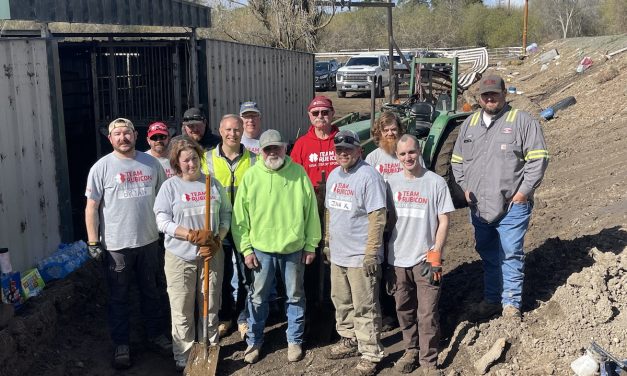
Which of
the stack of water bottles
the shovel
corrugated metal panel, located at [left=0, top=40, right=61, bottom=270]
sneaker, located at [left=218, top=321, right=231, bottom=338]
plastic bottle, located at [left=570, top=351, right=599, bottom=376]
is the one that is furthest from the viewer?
the stack of water bottles

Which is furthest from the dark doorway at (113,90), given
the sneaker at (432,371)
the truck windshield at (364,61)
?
the truck windshield at (364,61)

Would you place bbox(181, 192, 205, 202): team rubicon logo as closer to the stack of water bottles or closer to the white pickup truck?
the stack of water bottles

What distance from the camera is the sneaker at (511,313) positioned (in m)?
5.06

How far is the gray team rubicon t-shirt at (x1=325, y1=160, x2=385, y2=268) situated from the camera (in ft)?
15.5

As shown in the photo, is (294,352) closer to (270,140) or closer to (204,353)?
(204,353)

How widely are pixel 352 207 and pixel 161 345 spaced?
208 centimetres

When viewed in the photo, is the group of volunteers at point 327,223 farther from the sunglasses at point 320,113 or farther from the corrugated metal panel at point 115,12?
the corrugated metal panel at point 115,12

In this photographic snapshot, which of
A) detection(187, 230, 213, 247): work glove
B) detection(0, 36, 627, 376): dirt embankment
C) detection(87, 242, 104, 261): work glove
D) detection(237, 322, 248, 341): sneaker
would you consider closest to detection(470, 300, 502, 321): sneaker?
detection(0, 36, 627, 376): dirt embankment

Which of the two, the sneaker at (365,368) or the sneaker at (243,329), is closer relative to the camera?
the sneaker at (365,368)

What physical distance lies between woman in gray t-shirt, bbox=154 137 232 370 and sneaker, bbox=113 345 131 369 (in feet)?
1.32

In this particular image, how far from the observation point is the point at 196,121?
19.1 ft

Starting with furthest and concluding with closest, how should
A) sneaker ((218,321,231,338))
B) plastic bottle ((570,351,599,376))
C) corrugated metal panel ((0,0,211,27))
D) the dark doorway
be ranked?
the dark doorway → corrugated metal panel ((0,0,211,27)) → sneaker ((218,321,231,338)) → plastic bottle ((570,351,599,376))

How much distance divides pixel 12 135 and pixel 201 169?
7.35 feet

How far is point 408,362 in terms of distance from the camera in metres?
4.93
